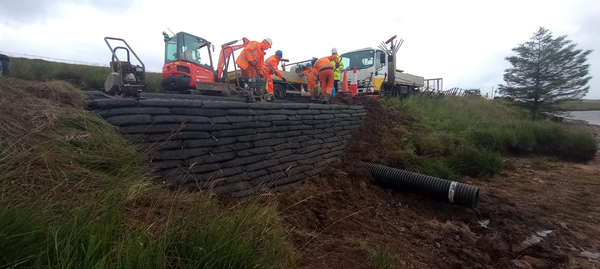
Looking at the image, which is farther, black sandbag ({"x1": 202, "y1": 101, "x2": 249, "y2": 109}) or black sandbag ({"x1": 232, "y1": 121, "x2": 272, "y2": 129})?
black sandbag ({"x1": 232, "y1": 121, "x2": 272, "y2": 129})

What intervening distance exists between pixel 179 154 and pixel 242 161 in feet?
2.49

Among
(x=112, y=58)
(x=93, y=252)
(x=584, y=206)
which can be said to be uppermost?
(x=112, y=58)

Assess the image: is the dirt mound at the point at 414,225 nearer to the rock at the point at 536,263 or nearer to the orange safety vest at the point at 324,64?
the rock at the point at 536,263

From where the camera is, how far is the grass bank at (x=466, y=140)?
5988mm

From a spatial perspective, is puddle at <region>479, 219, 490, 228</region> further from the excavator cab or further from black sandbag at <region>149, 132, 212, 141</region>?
the excavator cab

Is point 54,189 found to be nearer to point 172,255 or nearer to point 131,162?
point 131,162

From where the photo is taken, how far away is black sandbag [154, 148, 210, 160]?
2.72 m

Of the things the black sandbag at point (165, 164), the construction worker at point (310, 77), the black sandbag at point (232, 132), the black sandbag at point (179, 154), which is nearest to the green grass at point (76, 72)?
the construction worker at point (310, 77)

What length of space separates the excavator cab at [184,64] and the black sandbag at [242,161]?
5115 millimetres

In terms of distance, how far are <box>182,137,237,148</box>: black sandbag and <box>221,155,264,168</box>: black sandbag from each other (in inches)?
8.6

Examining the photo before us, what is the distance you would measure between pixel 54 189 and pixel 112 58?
375 centimetres

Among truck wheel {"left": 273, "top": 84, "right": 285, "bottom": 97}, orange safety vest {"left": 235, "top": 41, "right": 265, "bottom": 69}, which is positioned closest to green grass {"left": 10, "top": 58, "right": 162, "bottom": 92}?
truck wheel {"left": 273, "top": 84, "right": 285, "bottom": 97}

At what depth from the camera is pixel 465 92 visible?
48.7ft

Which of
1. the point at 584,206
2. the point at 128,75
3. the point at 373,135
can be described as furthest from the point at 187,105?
the point at 584,206
